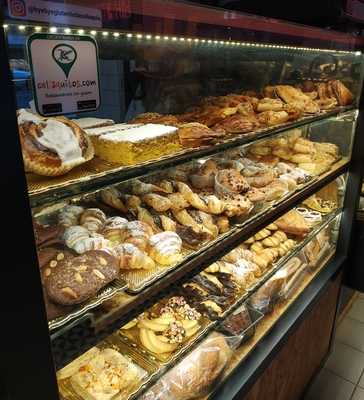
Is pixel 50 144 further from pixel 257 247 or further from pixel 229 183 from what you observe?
pixel 257 247

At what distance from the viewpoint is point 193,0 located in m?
1.13

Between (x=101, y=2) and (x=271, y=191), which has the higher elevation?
(x=101, y=2)

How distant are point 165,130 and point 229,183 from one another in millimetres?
537

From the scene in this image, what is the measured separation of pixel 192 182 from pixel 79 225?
658 millimetres

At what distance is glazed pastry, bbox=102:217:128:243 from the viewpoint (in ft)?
4.00

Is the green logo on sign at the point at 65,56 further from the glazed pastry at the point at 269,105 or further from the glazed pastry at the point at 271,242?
the glazed pastry at the point at 271,242

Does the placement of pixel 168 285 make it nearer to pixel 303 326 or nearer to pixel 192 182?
pixel 192 182

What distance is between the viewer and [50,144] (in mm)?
980

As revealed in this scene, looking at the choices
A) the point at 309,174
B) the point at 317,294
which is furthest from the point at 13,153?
the point at 317,294

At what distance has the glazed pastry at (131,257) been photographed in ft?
3.69

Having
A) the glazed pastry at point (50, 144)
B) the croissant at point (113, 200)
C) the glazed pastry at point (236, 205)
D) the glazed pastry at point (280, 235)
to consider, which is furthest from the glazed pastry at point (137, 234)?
the glazed pastry at point (280, 235)

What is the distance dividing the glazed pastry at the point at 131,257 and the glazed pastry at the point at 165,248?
0.16 feet

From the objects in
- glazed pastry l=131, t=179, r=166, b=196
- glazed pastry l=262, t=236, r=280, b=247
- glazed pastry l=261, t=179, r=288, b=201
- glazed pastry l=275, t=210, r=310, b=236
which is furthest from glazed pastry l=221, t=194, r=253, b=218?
glazed pastry l=275, t=210, r=310, b=236

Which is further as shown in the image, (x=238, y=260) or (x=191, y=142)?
(x=238, y=260)
